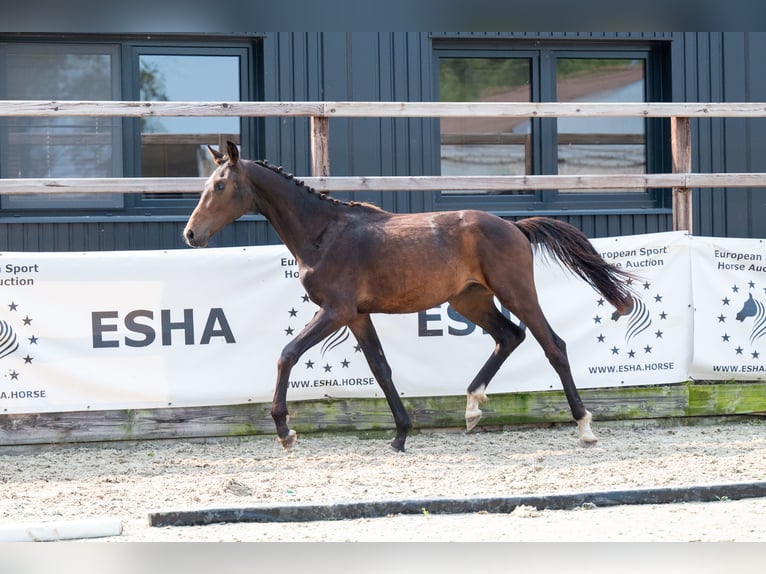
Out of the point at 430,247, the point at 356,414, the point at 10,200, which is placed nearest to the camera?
the point at 430,247

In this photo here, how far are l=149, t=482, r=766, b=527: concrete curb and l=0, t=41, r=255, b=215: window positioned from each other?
4907mm

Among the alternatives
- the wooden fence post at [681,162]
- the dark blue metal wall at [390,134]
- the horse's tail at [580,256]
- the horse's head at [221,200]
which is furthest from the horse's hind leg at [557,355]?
the dark blue metal wall at [390,134]

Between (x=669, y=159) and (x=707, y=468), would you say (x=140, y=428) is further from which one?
(x=669, y=159)

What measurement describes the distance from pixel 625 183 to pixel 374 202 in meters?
2.65

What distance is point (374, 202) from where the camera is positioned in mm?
8867

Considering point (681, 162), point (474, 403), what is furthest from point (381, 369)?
point (681, 162)

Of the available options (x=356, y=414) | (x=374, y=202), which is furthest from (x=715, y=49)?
(x=356, y=414)

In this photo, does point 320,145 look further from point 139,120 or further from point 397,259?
point 139,120

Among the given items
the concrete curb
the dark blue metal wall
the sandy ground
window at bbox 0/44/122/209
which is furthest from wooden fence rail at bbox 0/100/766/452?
the concrete curb

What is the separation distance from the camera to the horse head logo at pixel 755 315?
282 inches

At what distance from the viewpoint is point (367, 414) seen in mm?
6754

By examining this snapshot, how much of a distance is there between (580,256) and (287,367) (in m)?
2.22

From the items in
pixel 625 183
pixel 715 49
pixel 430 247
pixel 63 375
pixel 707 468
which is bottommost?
pixel 707 468
